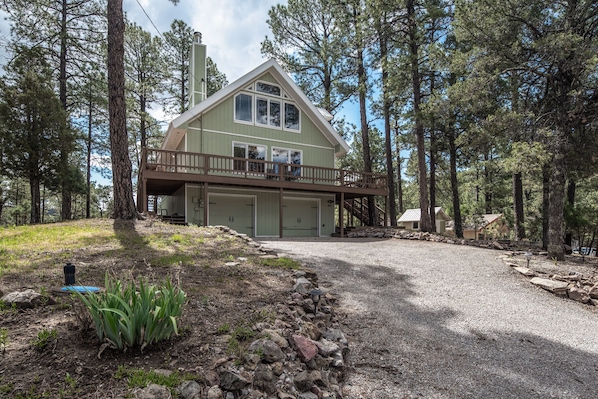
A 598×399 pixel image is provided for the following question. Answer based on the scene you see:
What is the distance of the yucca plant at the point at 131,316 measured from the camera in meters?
2.22

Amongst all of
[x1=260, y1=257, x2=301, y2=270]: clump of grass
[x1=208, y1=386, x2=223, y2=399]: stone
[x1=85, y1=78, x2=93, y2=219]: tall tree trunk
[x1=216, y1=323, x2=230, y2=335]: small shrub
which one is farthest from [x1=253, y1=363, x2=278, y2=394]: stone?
[x1=85, y1=78, x2=93, y2=219]: tall tree trunk

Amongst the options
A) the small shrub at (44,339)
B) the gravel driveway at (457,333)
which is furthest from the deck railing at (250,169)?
the small shrub at (44,339)

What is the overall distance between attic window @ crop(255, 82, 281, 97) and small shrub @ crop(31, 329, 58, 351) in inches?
545

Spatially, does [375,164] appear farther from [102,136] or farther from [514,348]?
[514,348]

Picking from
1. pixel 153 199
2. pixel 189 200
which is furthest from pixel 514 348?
pixel 153 199

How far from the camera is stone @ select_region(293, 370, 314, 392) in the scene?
8.12 feet

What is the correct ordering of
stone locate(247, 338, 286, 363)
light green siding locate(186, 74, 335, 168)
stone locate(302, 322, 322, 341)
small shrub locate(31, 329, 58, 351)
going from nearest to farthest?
1. small shrub locate(31, 329, 58, 351)
2. stone locate(247, 338, 286, 363)
3. stone locate(302, 322, 322, 341)
4. light green siding locate(186, 74, 335, 168)

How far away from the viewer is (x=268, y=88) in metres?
15.1

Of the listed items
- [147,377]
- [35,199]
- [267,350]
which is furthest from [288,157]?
[147,377]

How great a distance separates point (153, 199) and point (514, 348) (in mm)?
19927

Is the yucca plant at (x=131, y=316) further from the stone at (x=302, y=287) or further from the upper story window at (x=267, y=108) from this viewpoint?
the upper story window at (x=267, y=108)

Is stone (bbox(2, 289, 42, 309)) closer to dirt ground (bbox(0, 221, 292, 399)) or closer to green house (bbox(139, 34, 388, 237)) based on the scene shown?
dirt ground (bbox(0, 221, 292, 399))

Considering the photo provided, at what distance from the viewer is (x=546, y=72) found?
356 inches

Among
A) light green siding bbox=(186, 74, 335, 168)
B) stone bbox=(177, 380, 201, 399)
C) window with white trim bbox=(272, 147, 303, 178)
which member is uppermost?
light green siding bbox=(186, 74, 335, 168)
